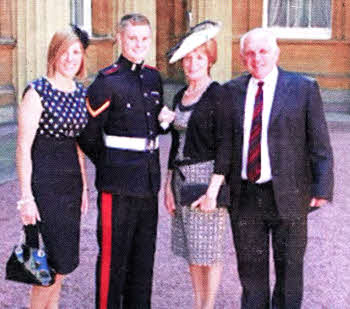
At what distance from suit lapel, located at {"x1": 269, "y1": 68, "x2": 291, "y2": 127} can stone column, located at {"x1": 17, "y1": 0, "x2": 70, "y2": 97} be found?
25.9 ft

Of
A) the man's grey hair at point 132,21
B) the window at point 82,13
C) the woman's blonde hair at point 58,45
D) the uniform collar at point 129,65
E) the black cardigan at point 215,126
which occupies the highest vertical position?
the window at point 82,13

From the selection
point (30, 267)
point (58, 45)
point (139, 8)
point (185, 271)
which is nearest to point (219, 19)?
point (139, 8)

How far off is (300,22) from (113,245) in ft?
47.0

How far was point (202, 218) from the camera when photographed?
14.5 ft

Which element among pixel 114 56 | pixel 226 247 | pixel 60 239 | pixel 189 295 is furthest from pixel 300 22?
pixel 60 239

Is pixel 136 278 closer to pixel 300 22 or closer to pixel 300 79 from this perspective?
pixel 300 79

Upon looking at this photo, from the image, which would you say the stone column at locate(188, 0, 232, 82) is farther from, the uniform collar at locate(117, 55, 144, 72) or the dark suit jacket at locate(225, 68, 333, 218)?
the dark suit jacket at locate(225, 68, 333, 218)

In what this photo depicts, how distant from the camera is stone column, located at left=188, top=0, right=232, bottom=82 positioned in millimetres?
16922

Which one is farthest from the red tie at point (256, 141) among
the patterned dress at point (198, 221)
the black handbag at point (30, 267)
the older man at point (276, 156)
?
the black handbag at point (30, 267)

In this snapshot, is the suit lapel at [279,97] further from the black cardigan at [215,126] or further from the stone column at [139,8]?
the stone column at [139,8]

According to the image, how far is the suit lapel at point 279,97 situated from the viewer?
14.1 ft

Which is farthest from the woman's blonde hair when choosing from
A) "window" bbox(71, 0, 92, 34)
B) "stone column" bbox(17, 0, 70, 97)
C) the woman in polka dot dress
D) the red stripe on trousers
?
"window" bbox(71, 0, 92, 34)

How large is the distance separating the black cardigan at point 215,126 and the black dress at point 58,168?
1.84ft

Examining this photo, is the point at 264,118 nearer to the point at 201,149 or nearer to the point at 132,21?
the point at 201,149
